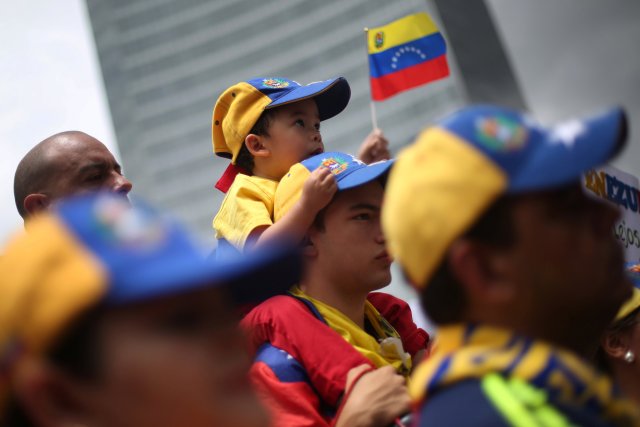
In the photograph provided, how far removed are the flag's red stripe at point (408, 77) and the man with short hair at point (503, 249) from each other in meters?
3.65

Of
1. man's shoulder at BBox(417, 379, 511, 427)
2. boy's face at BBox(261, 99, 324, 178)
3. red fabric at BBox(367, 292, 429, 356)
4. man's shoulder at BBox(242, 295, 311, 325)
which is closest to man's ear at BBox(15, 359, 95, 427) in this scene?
man's shoulder at BBox(417, 379, 511, 427)

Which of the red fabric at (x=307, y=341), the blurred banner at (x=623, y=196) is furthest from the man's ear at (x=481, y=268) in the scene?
the blurred banner at (x=623, y=196)

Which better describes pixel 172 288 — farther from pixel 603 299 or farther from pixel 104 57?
pixel 104 57

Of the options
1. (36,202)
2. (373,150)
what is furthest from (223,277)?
(373,150)

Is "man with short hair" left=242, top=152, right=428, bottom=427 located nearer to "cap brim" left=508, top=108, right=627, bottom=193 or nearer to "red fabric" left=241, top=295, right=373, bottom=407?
"red fabric" left=241, top=295, right=373, bottom=407

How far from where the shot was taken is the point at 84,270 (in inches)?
57.6

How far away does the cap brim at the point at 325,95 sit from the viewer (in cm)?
416

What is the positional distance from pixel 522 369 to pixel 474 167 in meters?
0.44

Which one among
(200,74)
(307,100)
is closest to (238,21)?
(200,74)

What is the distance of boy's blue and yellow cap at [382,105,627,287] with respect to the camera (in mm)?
1888

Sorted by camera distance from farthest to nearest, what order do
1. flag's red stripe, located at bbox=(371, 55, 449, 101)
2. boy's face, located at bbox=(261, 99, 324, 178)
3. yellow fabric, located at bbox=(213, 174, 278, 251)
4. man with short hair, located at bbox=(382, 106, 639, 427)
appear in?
flag's red stripe, located at bbox=(371, 55, 449, 101), boy's face, located at bbox=(261, 99, 324, 178), yellow fabric, located at bbox=(213, 174, 278, 251), man with short hair, located at bbox=(382, 106, 639, 427)

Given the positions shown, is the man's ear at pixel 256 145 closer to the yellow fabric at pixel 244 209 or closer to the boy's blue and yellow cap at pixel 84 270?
the yellow fabric at pixel 244 209

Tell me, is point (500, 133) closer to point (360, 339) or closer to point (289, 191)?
point (360, 339)

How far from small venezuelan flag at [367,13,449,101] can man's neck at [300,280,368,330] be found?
2.48 m
